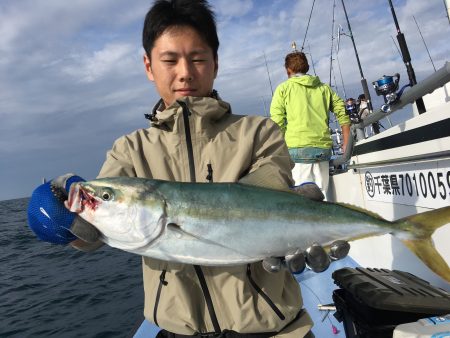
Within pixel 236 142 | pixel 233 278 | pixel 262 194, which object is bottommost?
pixel 233 278

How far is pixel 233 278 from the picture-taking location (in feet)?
5.94

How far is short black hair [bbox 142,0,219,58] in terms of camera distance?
7.32 ft

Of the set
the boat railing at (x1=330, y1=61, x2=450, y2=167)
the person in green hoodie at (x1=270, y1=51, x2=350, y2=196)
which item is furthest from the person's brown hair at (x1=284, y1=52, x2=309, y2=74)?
the boat railing at (x1=330, y1=61, x2=450, y2=167)

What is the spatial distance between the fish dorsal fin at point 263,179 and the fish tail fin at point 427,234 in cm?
71

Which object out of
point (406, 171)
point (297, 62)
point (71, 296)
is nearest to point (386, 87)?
point (406, 171)

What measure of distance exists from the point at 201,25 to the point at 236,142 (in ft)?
2.58

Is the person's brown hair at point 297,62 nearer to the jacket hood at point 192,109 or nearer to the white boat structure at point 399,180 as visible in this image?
the white boat structure at point 399,180

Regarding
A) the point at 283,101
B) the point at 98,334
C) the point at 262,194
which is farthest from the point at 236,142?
the point at 98,334

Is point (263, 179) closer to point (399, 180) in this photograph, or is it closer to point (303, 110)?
point (399, 180)

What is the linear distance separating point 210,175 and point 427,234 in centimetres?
119

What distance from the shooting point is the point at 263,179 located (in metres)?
1.88

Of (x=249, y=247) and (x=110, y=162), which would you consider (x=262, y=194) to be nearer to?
(x=249, y=247)

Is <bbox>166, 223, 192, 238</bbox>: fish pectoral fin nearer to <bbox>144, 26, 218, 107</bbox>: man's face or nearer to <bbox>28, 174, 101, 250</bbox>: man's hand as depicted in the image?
<bbox>28, 174, 101, 250</bbox>: man's hand

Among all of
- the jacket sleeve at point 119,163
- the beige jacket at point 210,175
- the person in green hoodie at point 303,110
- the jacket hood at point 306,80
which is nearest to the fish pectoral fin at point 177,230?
the beige jacket at point 210,175
